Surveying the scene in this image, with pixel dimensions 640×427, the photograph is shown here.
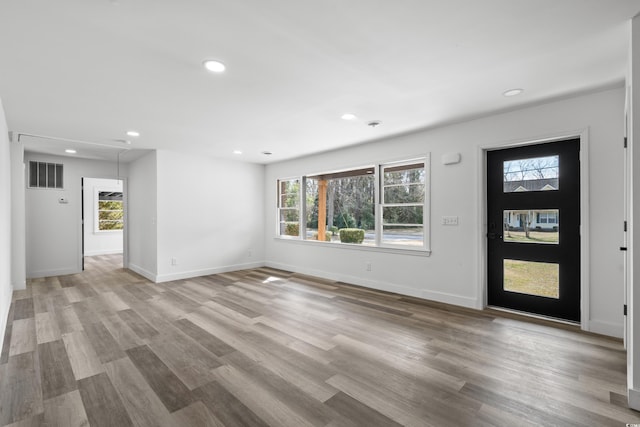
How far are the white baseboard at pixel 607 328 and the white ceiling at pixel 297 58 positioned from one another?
241 cm

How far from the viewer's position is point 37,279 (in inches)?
235

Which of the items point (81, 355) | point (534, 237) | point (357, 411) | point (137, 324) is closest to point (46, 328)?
point (137, 324)

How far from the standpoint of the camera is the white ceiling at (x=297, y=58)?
1835 millimetres

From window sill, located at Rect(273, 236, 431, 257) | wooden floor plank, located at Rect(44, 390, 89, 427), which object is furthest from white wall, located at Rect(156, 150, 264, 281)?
wooden floor plank, located at Rect(44, 390, 89, 427)

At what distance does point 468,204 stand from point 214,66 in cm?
345

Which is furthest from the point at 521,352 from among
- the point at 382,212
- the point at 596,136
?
the point at 382,212

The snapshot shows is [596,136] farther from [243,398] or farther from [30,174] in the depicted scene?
[30,174]

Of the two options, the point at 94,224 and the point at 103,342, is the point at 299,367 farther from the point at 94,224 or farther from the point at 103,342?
the point at 94,224

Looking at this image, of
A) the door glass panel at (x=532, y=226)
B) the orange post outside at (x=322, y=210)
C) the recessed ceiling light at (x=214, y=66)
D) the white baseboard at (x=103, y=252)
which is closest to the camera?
the recessed ceiling light at (x=214, y=66)

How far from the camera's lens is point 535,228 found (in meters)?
3.65

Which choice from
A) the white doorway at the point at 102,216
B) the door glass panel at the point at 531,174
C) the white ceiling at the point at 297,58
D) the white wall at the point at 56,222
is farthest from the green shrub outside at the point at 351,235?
the white doorway at the point at 102,216

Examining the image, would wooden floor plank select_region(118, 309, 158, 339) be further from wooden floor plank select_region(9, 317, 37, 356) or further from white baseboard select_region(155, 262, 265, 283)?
white baseboard select_region(155, 262, 265, 283)

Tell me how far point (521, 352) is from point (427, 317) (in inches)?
41.7

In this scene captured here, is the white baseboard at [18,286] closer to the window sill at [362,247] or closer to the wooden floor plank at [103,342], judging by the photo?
the wooden floor plank at [103,342]
